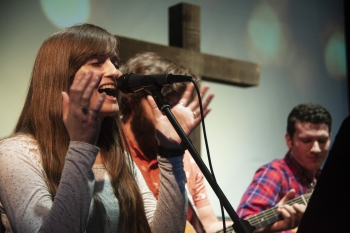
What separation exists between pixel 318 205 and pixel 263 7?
4034 mm

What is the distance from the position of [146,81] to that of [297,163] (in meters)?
2.43

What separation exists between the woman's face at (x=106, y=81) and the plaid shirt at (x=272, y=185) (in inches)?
72.5

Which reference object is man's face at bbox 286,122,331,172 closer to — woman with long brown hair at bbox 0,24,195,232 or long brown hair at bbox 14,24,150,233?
woman with long brown hair at bbox 0,24,195,232

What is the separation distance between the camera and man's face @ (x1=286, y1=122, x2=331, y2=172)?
12.6ft

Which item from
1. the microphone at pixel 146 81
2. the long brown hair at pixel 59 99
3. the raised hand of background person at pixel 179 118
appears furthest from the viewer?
the raised hand of background person at pixel 179 118

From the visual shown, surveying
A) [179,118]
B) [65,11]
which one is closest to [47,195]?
[179,118]

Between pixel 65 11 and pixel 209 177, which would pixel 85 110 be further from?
pixel 65 11

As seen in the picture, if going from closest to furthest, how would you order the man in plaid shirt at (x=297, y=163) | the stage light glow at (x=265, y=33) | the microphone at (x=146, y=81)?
1. the microphone at (x=146, y=81)
2. the man in plaid shirt at (x=297, y=163)
3. the stage light glow at (x=265, y=33)

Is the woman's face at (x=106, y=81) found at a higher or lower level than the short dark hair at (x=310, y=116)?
higher

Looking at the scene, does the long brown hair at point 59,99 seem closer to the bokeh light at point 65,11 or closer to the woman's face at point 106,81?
→ the woman's face at point 106,81

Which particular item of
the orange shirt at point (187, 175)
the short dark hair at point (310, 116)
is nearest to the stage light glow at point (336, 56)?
the short dark hair at point (310, 116)

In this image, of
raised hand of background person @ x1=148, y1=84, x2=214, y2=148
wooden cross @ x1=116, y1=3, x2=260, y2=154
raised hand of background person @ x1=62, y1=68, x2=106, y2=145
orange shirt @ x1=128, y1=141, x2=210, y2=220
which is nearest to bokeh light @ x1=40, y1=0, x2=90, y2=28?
wooden cross @ x1=116, y1=3, x2=260, y2=154

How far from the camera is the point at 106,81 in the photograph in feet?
5.81

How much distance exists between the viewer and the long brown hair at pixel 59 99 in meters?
1.75
